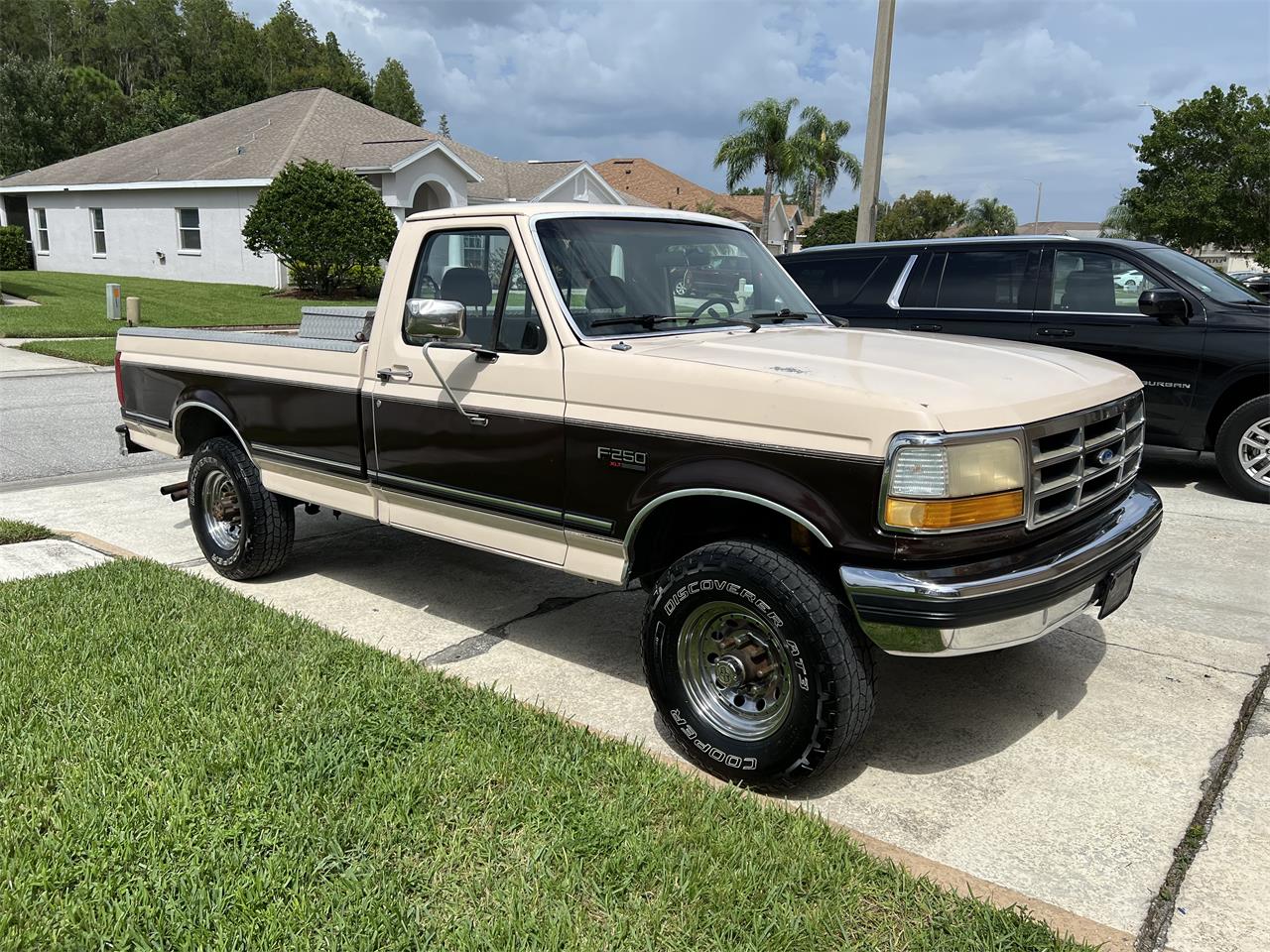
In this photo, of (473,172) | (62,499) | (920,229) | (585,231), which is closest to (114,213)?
(473,172)

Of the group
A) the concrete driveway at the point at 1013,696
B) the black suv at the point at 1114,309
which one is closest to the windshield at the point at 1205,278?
the black suv at the point at 1114,309

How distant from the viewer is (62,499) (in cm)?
750

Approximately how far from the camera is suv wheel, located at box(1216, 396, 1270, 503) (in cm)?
746

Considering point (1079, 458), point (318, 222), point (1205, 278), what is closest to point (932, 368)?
point (1079, 458)

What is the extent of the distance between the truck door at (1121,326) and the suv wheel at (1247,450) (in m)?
0.33

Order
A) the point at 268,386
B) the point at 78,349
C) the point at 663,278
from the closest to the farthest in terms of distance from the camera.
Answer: the point at 663,278
the point at 268,386
the point at 78,349

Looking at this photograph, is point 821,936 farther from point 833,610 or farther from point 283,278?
point 283,278

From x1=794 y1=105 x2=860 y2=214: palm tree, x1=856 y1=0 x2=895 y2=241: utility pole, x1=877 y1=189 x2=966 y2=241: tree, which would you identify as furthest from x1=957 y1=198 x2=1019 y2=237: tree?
x1=856 y1=0 x2=895 y2=241: utility pole

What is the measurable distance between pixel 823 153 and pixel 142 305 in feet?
117

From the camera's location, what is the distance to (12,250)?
35188 mm

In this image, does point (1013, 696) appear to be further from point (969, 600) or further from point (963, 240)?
point (963, 240)

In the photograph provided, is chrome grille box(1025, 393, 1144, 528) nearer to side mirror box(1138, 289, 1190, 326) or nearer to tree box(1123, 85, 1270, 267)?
side mirror box(1138, 289, 1190, 326)

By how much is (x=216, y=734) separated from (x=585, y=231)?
8.38 feet

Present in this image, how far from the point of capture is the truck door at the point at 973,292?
830cm
